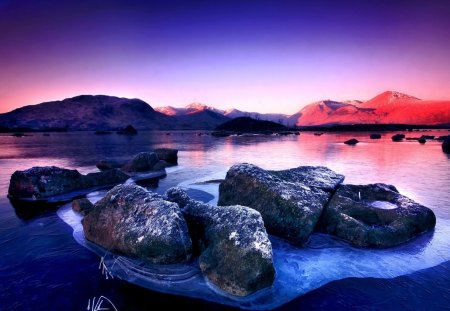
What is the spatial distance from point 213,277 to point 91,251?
4.16 m

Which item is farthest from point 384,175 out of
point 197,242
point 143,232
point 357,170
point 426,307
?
point 143,232

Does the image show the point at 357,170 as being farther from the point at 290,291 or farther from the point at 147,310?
the point at 147,310

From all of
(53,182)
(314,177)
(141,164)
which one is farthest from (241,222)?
(141,164)

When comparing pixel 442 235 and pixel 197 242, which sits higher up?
pixel 197 242

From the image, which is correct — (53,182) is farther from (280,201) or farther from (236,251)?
(236,251)


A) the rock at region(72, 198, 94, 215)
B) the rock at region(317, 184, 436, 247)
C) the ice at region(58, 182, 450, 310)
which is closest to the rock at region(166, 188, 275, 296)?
the ice at region(58, 182, 450, 310)

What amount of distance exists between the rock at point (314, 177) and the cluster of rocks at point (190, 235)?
15.2 ft

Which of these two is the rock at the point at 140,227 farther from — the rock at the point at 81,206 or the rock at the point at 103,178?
the rock at the point at 103,178

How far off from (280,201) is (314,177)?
11.1 feet

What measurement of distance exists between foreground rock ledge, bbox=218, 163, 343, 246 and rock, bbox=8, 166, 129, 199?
32.2ft

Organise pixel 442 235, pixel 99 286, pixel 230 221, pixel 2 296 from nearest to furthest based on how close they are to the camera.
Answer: pixel 2 296 → pixel 99 286 → pixel 230 221 → pixel 442 235

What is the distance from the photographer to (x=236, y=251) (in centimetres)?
619

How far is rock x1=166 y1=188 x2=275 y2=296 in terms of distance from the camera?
5965mm

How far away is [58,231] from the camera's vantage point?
945 centimetres
